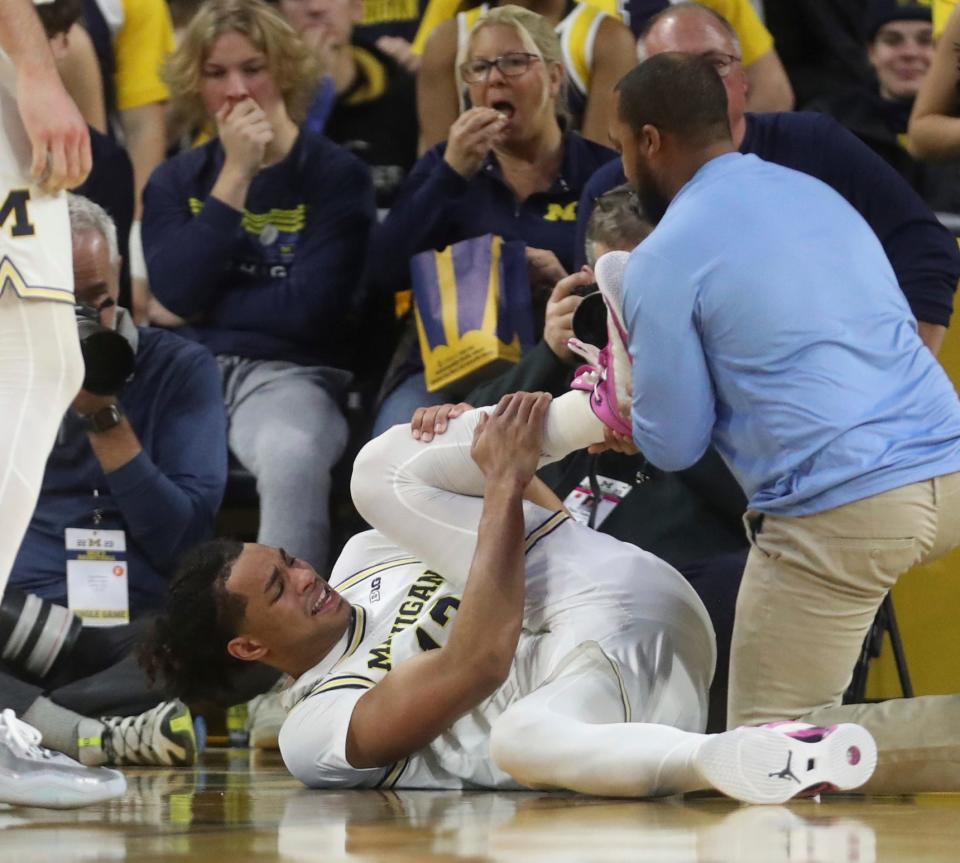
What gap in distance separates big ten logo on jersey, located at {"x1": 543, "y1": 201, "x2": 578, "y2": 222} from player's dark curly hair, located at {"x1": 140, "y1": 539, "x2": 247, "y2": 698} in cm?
169

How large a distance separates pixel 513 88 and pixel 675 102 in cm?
174

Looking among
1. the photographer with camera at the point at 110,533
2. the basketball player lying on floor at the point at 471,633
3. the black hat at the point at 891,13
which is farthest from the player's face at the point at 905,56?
the basketball player lying on floor at the point at 471,633

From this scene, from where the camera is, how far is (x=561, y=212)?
→ 4.64 meters

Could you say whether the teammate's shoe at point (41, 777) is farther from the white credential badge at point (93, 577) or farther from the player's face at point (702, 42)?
the player's face at point (702, 42)

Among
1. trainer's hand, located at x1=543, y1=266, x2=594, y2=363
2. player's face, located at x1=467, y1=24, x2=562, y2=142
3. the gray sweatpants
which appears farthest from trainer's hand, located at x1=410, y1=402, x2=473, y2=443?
player's face, located at x1=467, y1=24, x2=562, y2=142

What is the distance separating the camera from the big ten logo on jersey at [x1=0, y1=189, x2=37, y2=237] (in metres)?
2.56

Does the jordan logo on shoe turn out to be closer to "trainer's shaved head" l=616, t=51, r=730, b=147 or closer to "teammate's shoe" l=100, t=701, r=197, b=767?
"trainer's shaved head" l=616, t=51, r=730, b=147

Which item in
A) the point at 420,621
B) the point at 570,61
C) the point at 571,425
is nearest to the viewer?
the point at 571,425

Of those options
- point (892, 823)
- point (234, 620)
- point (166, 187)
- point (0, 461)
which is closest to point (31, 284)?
point (0, 461)

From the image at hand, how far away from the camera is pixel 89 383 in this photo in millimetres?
4016

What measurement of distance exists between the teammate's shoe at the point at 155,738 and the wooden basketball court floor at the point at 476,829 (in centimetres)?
94

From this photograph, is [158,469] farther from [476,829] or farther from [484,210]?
[476,829]

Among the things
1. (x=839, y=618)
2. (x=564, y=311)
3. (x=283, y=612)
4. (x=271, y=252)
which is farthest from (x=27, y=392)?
(x=271, y=252)

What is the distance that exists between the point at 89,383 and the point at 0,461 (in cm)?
158
